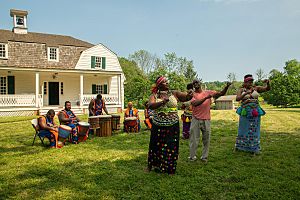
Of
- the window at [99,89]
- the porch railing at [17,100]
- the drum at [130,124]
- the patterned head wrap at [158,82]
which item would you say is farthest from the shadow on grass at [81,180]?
the window at [99,89]

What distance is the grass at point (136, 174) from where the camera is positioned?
3913 millimetres

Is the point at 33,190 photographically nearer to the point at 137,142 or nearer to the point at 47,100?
the point at 137,142

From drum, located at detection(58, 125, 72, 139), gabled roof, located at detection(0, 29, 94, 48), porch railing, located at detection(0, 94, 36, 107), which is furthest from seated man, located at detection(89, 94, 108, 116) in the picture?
gabled roof, located at detection(0, 29, 94, 48)

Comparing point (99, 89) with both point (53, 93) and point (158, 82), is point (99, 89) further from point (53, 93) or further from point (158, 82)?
point (158, 82)

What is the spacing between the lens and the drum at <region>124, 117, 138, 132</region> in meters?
10.0

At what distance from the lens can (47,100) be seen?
2136cm

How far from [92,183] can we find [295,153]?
5.24m

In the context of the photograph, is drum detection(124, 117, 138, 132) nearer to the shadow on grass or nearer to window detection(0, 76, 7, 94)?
the shadow on grass

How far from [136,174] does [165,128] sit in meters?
1.11

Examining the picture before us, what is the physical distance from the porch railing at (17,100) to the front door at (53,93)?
301 centimetres

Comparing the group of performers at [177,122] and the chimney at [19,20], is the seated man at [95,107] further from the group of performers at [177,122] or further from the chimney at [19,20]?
the chimney at [19,20]

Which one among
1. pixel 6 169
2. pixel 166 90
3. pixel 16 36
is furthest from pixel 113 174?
pixel 16 36

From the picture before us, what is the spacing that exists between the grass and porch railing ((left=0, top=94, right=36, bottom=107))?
40.1 ft

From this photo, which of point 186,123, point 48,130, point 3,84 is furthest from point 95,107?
point 3,84
